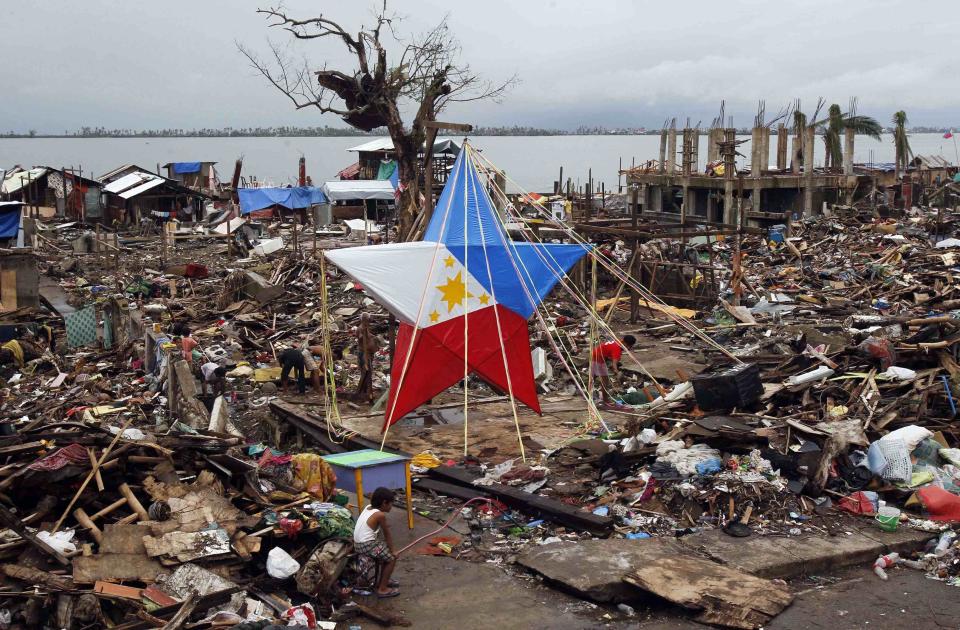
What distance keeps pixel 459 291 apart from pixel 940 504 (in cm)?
606

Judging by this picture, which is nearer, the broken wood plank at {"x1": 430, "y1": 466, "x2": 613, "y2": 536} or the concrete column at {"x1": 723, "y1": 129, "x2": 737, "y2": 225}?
the broken wood plank at {"x1": 430, "y1": 466, "x2": 613, "y2": 536}

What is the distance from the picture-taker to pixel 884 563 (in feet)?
26.4

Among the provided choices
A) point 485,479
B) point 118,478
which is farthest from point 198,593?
point 485,479

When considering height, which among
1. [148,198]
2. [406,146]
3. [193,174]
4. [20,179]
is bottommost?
[148,198]

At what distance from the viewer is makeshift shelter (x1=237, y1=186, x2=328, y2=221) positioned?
4059cm

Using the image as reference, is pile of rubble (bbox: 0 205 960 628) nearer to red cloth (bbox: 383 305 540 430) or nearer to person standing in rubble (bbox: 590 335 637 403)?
person standing in rubble (bbox: 590 335 637 403)

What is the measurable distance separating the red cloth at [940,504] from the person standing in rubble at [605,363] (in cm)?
496

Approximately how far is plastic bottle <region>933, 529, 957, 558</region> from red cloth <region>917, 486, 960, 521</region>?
36 cm

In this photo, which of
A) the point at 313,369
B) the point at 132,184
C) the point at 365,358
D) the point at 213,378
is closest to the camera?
the point at 365,358

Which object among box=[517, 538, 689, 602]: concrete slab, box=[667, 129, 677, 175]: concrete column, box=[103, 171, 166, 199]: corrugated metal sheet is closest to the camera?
box=[517, 538, 689, 602]: concrete slab

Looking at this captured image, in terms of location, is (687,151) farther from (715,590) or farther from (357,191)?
(715,590)

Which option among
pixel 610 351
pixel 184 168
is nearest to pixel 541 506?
pixel 610 351

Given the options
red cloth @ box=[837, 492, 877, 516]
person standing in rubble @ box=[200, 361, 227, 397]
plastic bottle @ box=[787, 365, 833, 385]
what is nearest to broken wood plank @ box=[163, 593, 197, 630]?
red cloth @ box=[837, 492, 877, 516]

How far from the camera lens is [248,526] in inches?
291
